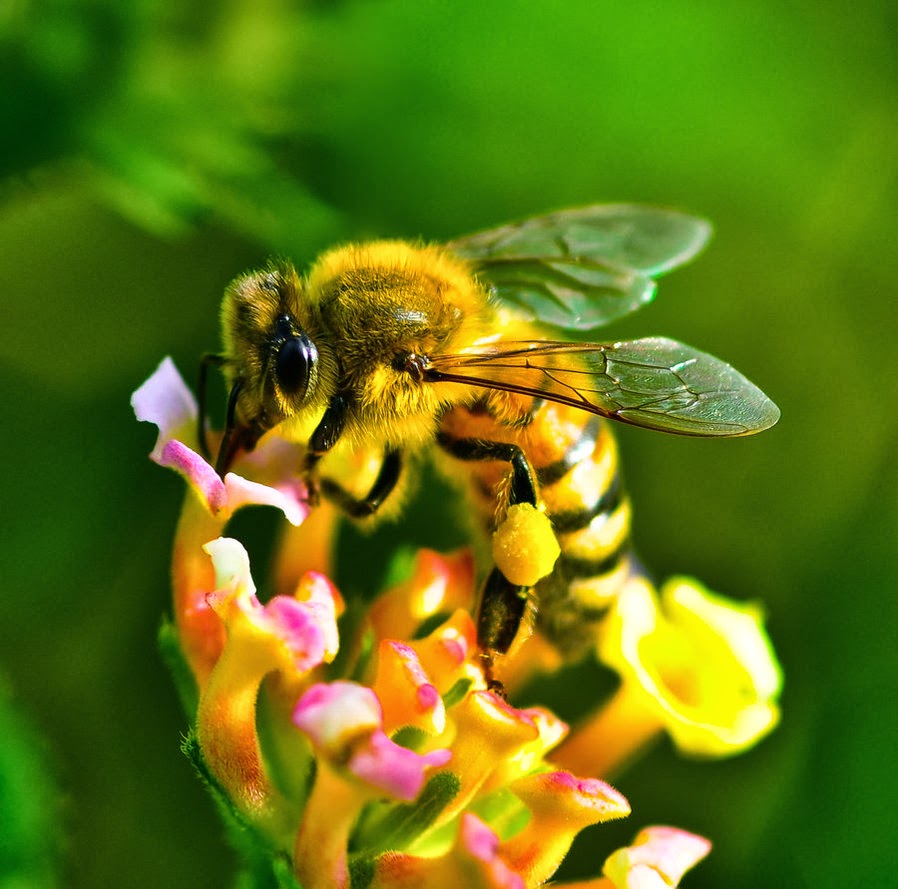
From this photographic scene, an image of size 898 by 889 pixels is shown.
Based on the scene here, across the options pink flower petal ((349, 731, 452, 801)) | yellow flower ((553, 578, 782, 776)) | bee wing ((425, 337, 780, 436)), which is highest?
bee wing ((425, 337, 780, 436))

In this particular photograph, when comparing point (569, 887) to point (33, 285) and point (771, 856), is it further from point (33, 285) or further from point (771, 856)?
point (33, 285)

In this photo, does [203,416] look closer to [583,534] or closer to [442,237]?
[583,534]

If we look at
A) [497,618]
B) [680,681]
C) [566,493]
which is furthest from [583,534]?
[680,681]

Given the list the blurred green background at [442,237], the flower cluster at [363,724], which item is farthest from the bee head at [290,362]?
the blurred green background at [442,237]

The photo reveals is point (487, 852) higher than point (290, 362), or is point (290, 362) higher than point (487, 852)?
point (290, 362)

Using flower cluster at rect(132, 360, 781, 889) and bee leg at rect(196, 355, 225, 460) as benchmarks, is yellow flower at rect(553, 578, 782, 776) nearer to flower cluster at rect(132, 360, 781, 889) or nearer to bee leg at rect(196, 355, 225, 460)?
flower cluster at rect(132, 360, 781, 889)

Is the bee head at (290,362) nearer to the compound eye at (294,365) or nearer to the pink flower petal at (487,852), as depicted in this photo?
the compound eye at (294,365)

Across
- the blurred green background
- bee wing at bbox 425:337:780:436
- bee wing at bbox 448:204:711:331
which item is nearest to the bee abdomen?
bee wing at bbox 425:337:780:436
